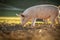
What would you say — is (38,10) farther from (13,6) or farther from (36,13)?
(13,6)

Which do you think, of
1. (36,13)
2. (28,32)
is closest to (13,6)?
(36,13)

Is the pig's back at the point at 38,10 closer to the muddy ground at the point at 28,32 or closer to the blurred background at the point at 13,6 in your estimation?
the blurred background at the point at 13,6

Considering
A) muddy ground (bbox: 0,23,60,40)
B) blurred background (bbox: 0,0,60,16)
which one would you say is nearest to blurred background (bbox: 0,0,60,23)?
blurred background (bbox: 0,0,60,16)

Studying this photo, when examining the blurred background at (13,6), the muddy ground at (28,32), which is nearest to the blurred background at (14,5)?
the blurred background at (13,6)

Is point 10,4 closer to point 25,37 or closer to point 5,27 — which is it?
point 5,27

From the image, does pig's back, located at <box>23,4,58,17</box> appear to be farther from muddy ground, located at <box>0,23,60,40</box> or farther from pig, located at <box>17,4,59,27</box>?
muddy ground, located at <box>0,23,60,40</box>

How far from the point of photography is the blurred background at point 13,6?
2.21 meters

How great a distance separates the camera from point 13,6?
2.26 meters

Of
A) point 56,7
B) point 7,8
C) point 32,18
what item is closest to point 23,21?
point 32,18

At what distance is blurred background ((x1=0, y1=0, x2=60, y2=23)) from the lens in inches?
86.8

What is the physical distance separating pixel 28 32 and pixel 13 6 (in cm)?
48

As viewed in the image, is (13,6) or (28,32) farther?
(13,6)

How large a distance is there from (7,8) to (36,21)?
416mm

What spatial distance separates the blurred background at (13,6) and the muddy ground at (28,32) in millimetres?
101
